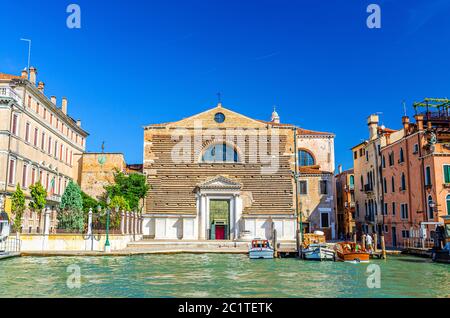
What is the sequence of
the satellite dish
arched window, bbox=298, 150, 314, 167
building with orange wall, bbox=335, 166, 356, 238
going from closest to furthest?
1. the satellite dish
2. arched window, bbox=298, 150, 314, 167
3. building with orange wall, bbox=335, 166, 356, 238

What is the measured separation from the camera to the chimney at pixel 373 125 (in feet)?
119

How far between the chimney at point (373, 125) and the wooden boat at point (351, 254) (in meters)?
14.8

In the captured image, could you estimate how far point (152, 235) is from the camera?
35375 millimetres

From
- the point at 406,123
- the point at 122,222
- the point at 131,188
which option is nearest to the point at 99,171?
the point at 131,188

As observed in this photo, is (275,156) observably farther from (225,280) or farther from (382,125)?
(225,280)

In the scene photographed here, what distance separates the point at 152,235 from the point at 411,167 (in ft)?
66.6

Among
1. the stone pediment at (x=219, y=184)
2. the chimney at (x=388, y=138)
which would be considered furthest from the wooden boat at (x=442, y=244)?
the stone pediment at (x=219, y=184)

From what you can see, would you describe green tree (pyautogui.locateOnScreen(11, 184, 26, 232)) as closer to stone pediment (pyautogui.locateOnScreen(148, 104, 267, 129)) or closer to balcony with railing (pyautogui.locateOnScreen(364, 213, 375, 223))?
stone pediment (pyautogui.locateOnScreen(148, 104, 267, 129))

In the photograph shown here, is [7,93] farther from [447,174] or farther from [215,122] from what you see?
[447,174]

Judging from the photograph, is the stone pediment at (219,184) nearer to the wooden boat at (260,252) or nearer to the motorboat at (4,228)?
the wooden boat at (260,252)

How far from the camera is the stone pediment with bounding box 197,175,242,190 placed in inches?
1405

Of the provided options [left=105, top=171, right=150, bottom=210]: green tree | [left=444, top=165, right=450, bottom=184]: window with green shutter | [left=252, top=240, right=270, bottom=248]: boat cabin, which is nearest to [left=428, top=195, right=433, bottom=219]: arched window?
[left=444, top=165, right=450, bottom=184]: window with green shutter

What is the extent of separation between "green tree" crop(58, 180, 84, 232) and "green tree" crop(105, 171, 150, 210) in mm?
5610
